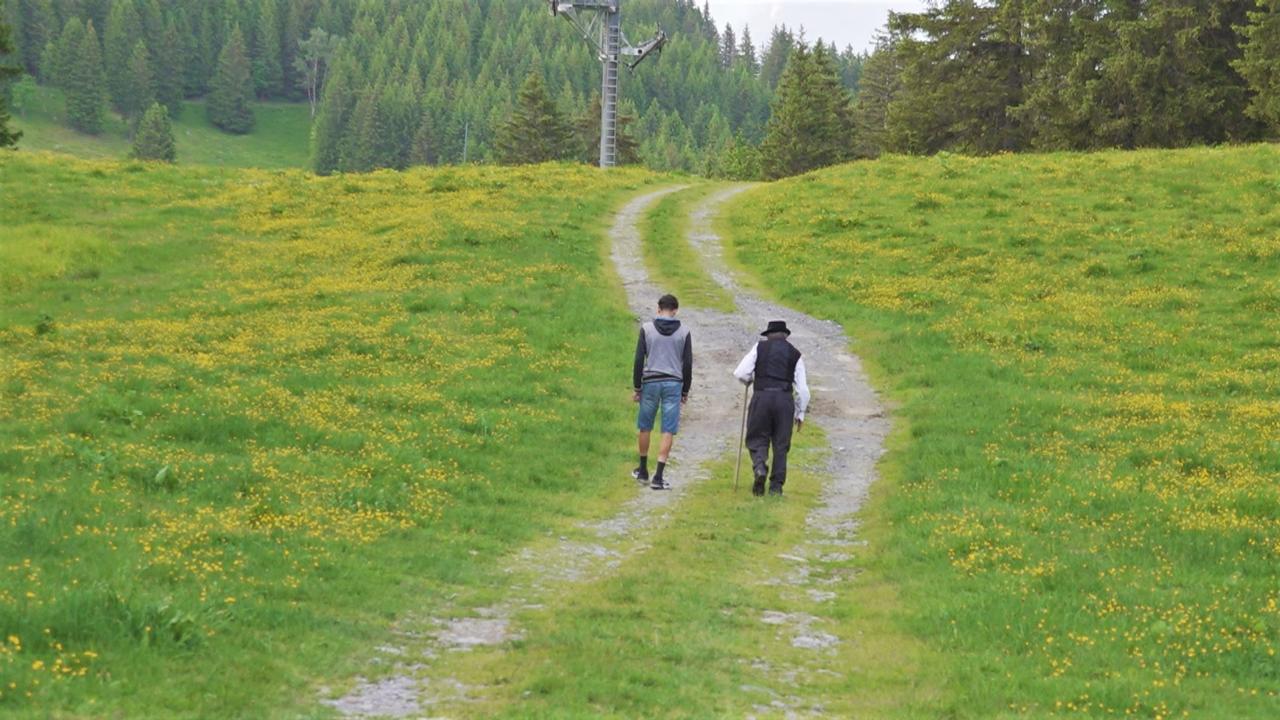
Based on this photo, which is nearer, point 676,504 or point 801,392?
point 676,504

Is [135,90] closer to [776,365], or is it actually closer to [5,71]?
[5,71]

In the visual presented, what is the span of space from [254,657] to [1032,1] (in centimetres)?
5637

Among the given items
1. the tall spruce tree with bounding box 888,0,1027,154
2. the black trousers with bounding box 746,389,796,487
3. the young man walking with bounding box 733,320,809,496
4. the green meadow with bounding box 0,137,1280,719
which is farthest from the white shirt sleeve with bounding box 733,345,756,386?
the tall spruce tree with bounding box 888,0,1027,154

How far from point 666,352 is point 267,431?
604 cm

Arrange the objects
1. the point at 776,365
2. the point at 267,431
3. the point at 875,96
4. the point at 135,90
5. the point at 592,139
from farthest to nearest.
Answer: the point at 135,90 < the point at 592,139 < the point at 875,96 < the point at 776,365 < the point at 267,431

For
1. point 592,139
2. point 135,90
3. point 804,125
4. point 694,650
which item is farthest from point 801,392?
point 135,90

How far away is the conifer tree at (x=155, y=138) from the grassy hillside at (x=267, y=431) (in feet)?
438

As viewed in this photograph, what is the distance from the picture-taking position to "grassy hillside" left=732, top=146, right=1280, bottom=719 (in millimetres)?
10250

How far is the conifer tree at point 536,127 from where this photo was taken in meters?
91.9

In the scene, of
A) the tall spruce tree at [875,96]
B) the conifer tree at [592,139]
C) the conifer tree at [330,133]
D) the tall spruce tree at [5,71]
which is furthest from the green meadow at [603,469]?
the conifer tree at [330,133]

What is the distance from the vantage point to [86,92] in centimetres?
18300

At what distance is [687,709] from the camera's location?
862cm

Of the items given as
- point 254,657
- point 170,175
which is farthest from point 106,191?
point 254,657

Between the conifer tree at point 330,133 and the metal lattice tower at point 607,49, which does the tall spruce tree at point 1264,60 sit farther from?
the conifer tree at point 330,133
